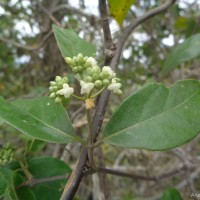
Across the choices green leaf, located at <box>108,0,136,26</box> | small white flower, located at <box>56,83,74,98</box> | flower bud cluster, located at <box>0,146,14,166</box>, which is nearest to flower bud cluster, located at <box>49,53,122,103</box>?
small white flower, located at <box>56,83,74,98</box>

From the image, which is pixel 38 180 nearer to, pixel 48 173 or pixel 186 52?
pixel 48 173

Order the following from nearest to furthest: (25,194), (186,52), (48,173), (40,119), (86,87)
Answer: (86,87), (40,119), (25,194), (48,173), (186,52)

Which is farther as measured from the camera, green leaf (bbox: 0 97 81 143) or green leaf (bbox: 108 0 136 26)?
green leaf (bbox: 108 0 136 26)

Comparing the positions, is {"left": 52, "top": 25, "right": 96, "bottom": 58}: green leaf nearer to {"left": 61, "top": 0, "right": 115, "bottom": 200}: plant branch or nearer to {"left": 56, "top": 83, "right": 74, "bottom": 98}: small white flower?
{"left": 61, "top": 0, "right": 115, "bottom": 200}: plant branch

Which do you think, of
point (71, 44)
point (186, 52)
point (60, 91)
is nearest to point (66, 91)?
point (60, 91)

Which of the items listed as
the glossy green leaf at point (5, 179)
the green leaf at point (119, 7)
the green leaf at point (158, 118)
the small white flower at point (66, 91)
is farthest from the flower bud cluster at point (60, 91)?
the green leaf at point (119, 7)

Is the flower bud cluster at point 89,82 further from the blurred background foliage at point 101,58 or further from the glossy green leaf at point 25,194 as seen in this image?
the blurred background foliage at point 101,58

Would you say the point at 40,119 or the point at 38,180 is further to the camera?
the point at 38,180
